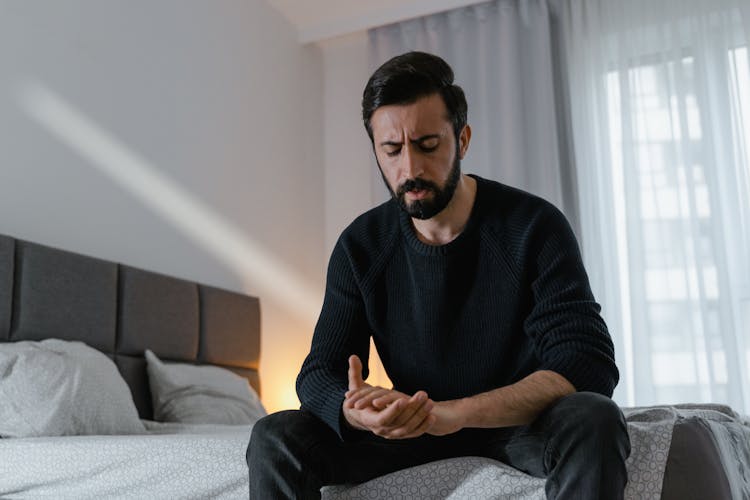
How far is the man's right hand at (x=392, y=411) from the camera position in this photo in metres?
1.25

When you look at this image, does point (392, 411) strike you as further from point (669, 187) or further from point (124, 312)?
point (669, 187)

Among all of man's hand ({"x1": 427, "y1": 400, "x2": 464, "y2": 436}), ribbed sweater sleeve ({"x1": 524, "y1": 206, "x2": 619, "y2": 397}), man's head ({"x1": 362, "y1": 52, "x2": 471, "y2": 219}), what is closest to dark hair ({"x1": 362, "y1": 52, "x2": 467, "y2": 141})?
man's head ({"x1": 362, "y1": 52, "x2": 471, "y2": 219})

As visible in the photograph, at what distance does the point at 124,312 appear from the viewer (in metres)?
2.88

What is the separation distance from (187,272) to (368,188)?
1.55m

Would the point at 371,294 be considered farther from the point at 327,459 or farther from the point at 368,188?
the point at 368,188

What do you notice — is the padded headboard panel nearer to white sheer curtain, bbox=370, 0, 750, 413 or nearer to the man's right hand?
the man's right hand

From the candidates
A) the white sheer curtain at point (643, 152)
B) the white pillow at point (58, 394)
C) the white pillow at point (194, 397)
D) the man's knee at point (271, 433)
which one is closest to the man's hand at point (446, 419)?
the man's knee at point (271, 433)

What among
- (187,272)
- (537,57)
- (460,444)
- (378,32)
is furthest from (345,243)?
(378,32)

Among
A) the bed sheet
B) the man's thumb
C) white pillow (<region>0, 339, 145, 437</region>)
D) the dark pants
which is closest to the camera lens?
the dark pants

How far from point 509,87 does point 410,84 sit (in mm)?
2859

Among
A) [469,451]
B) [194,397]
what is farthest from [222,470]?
[194,397]

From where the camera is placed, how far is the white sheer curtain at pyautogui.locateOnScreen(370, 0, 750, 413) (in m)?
3.75

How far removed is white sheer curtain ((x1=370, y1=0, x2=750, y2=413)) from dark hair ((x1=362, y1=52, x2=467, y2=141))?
8.39 ft

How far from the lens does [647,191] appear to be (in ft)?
13.0
